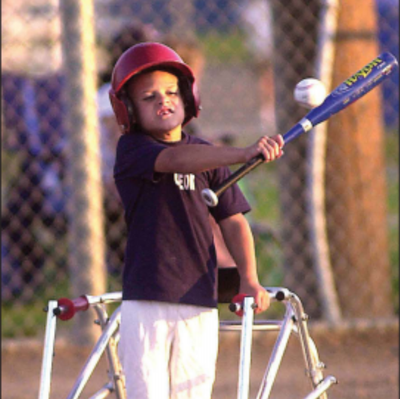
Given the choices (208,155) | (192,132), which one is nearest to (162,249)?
(208,155)

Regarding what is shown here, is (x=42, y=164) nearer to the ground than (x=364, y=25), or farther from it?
nearer to the ground

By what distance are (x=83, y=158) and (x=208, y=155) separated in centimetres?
271

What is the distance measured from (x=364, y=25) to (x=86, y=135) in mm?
1771

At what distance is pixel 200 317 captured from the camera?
9.28 ft

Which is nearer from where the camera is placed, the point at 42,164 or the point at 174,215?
the point at 174,215

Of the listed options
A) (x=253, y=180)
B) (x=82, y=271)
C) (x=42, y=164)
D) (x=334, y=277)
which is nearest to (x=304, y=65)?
(x=334, y=277)

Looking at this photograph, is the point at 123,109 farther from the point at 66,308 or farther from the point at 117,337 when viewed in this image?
the point at 117,337

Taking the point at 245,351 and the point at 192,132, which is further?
the point at 192,132

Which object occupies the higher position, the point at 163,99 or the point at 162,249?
the point at 163,99

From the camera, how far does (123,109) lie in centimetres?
Answer: 284

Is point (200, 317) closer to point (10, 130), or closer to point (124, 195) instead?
point (124, 195)

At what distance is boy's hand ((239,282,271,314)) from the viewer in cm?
282

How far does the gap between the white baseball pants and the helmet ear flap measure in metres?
0.52

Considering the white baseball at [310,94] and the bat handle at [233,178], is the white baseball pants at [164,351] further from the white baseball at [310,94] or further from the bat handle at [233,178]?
the white baseball at [310,94]
